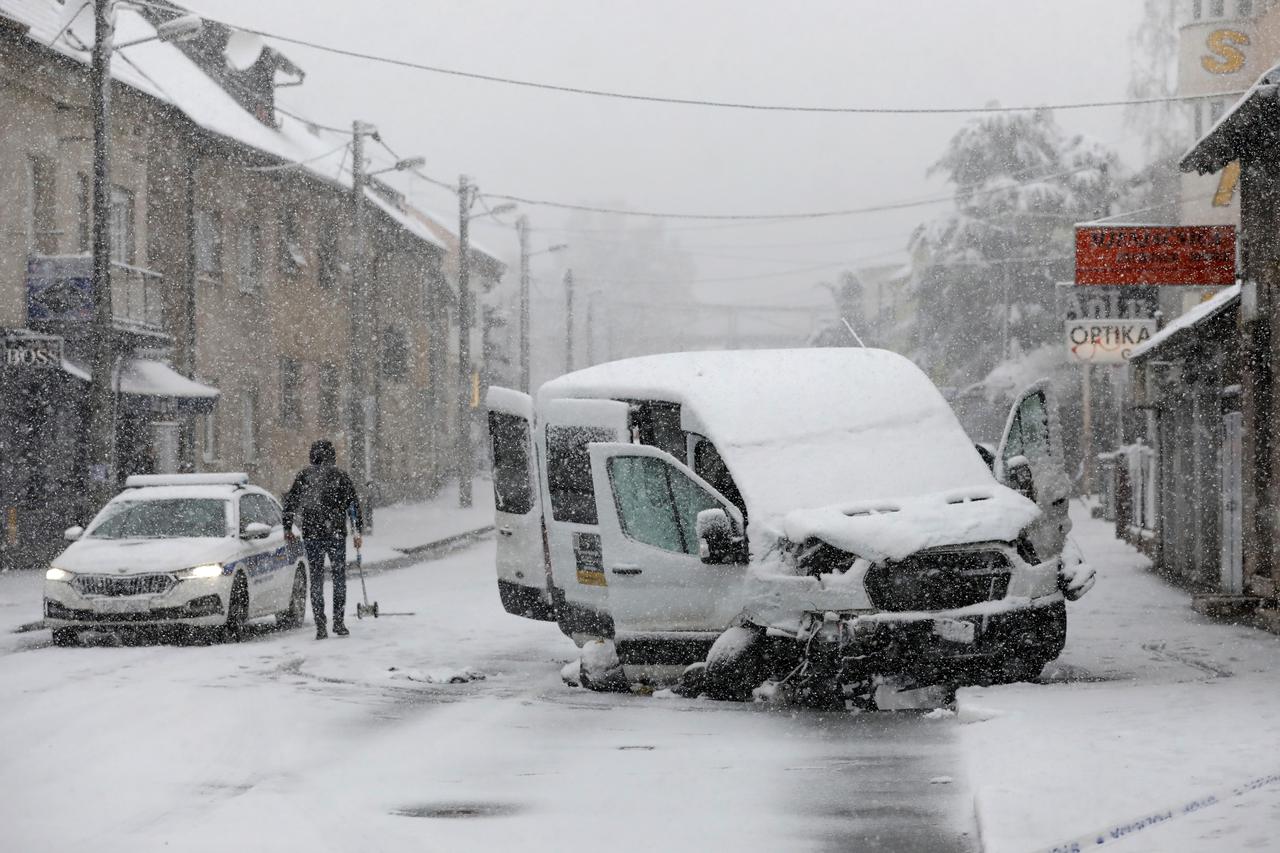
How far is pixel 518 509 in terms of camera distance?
13.4 metres

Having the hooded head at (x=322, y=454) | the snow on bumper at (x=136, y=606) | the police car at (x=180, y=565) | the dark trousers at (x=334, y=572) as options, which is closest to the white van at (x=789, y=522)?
the dark trousers at (x=334, y=572)

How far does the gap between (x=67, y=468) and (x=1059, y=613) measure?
1977cm

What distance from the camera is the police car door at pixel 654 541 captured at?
11.2m

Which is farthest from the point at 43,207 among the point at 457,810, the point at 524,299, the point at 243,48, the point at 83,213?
the point at 524,299

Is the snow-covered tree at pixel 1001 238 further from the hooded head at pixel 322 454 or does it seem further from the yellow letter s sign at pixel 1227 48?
the hooded head at pixel 322 454

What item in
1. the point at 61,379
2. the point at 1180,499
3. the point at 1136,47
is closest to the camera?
the point at 1180,499

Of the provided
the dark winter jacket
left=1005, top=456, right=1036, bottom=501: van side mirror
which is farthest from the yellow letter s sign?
left=1005, top=456, right=1036, bottom=501: van side mirror

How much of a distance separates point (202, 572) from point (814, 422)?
19.9 ft

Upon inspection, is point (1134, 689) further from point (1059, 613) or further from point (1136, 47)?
point (1136, 47)

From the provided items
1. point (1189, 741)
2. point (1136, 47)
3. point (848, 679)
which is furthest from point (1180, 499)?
point (1136, 47)

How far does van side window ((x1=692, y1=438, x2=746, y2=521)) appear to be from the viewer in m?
11.6

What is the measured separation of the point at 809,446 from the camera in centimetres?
1155

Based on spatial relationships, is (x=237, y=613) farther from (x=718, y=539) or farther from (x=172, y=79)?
(x=172, y=79)

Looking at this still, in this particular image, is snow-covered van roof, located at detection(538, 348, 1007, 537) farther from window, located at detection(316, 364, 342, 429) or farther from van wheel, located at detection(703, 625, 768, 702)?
window, located at detection(316, 364, 342, 429)
